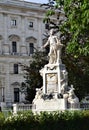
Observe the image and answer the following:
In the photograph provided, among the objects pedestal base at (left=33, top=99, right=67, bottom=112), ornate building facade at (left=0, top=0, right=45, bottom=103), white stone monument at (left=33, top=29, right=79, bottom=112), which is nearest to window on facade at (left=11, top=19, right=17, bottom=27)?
ornate building facade at (left=0, top=0, right=45, bottom=103)

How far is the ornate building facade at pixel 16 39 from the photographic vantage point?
7675 centimetres

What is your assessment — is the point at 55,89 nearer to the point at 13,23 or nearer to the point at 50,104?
the point at 50,104

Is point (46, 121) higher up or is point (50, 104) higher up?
point (46, 121)

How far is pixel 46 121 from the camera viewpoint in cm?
1558

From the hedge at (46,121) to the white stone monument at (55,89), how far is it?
35.3 ft

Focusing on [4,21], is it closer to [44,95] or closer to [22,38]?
[22,38]

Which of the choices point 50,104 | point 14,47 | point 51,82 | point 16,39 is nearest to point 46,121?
point 50,104

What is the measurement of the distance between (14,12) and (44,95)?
5320 cm

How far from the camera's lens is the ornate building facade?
252 feet

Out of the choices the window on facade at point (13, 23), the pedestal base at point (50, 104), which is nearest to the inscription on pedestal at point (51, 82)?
the pedestal base at point (50, 104)

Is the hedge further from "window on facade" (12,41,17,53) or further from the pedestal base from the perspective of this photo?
"window on facade" (12,41,17,53)

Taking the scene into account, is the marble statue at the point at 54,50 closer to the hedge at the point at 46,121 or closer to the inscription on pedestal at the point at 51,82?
the inscription on pedestal at the point at 51,82

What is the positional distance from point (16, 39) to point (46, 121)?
6585 centimetres

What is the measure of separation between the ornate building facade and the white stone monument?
45.0 m
